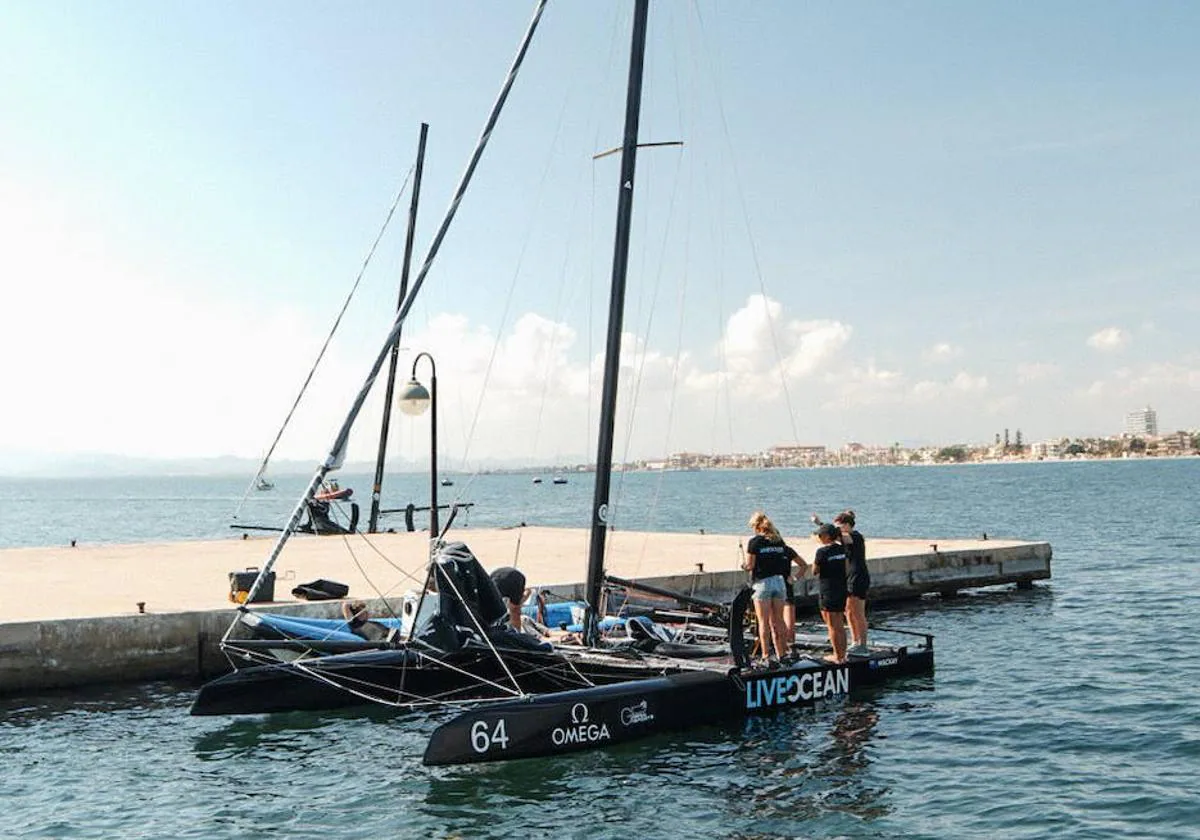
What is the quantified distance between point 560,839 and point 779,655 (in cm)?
554

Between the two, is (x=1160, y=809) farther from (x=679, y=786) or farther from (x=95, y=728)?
(x=95, y=728)

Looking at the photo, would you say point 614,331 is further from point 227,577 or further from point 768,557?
point 227,577

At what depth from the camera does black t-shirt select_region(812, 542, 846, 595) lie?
15.9 m

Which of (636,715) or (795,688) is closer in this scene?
(636,715)

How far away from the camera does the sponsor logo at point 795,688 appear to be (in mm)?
15039

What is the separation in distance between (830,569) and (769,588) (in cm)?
99

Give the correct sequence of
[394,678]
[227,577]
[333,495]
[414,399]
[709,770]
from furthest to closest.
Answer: [333,495] → [414,399] → [227,577] → [394,678] → [709,770]

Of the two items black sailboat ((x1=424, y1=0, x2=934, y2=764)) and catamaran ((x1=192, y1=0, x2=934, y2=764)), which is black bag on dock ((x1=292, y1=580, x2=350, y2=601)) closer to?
catamaran ((x1=192, y1=0, x2=934, y2=764))

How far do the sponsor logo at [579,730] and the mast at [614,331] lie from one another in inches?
106

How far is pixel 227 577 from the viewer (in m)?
23.1

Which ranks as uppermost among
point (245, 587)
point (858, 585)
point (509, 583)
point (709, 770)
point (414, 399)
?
point (414, 399)

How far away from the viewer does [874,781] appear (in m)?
12.7

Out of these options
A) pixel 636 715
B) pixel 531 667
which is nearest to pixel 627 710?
pixel 636 715

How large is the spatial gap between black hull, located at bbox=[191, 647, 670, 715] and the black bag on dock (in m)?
3.68
